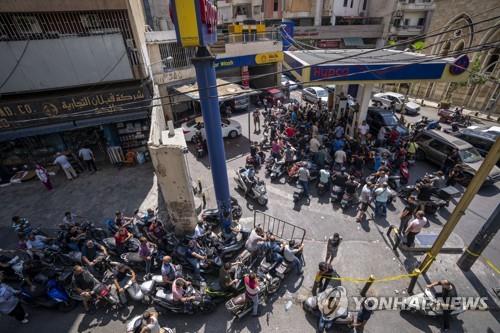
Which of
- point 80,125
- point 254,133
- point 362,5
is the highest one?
point 362,5

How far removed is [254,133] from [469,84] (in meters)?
22.0

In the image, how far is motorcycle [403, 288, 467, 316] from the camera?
5852mm

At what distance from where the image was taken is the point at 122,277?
7188 mm

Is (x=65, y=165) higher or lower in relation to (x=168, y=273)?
lower

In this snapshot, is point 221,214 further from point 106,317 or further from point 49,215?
point 49,215

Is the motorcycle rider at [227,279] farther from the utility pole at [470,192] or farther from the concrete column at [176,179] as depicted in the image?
the utility pole at [470,192]

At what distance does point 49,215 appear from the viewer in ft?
34.5

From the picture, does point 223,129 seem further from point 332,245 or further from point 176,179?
point 332,245

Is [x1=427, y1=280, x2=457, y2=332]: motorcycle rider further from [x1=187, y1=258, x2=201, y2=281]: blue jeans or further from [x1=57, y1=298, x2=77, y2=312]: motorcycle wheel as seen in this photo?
[x1=57, y1=298, x2=77, y2=312]: motorcycle wheel

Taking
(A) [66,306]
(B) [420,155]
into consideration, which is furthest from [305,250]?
(B) [420,155]

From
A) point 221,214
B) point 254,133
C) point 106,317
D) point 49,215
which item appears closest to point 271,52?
point 254,133

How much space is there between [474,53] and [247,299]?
30.1 m

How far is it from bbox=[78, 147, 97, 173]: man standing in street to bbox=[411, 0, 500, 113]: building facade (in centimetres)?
2677

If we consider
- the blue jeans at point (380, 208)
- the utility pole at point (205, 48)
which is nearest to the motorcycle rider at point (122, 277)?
the utility pole at point (205, 48)
